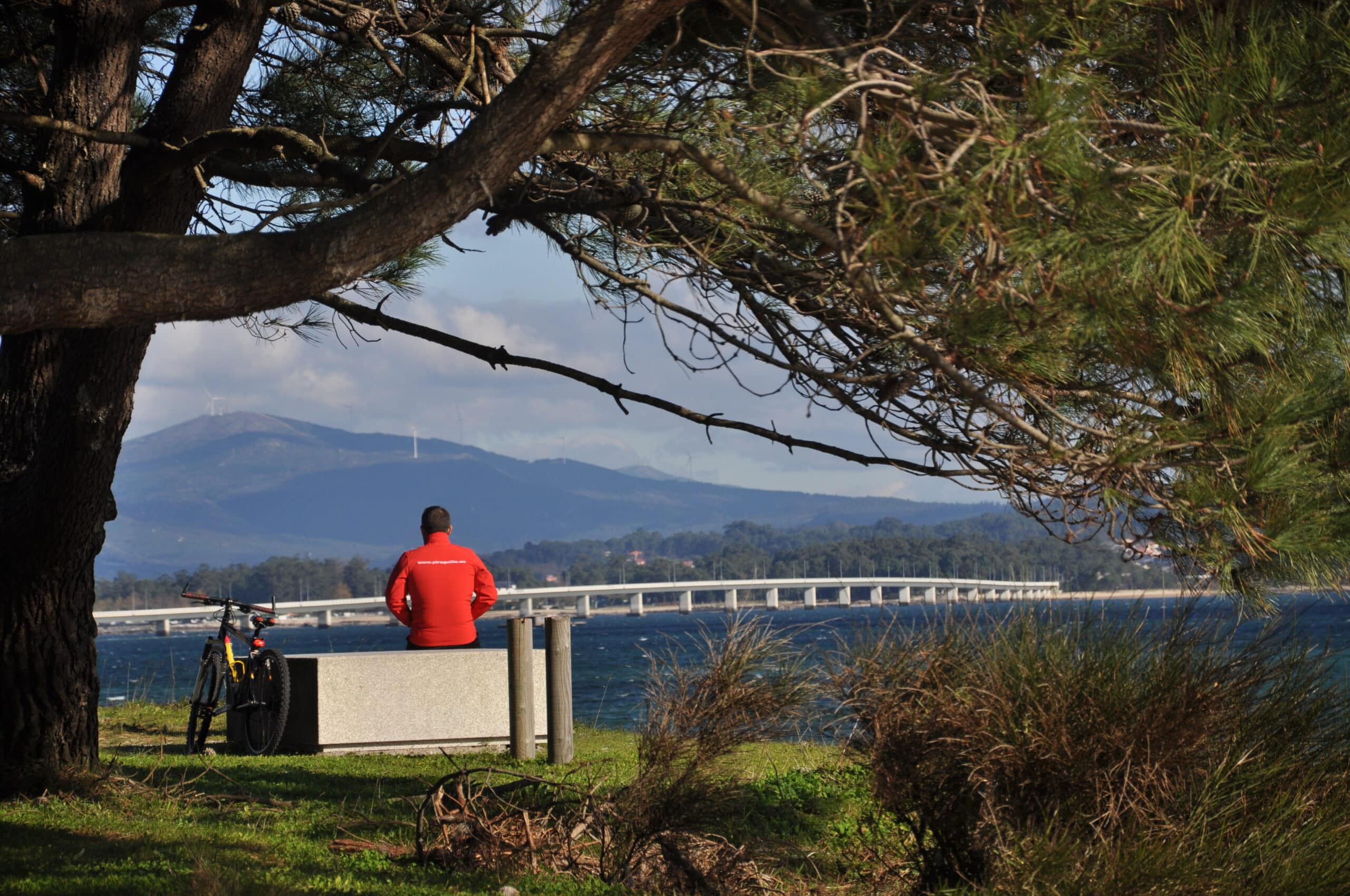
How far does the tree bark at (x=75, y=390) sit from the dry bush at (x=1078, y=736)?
3.56 metres

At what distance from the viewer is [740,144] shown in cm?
411

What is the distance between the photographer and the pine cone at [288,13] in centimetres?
640

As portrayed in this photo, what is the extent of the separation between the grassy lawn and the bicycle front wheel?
0.17m

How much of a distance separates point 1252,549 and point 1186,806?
1.19 m

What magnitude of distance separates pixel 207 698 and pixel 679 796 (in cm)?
487

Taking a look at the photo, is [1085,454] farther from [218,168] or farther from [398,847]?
[218,168]

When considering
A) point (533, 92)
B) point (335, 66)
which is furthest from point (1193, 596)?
point (335, 66)

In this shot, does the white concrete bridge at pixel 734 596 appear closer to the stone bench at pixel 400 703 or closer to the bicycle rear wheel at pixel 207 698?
the stone bench at pixel 400 703

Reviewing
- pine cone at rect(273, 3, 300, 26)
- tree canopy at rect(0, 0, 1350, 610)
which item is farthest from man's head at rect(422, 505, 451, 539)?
tree canopy at rect(0, 0, 1350, 610)

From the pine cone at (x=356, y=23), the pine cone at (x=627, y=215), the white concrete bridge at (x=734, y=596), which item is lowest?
the white concrete bridge at (x=734, y=596)

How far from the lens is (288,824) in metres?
5.45

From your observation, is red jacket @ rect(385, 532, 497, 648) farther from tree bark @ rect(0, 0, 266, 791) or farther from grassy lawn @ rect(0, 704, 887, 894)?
tree bark @ rect(0, 0, 266, 791)

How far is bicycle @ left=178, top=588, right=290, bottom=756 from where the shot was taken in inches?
309

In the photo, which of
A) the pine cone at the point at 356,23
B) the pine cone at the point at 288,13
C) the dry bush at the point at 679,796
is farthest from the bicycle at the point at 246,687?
the pine cone at the point at 356,23
